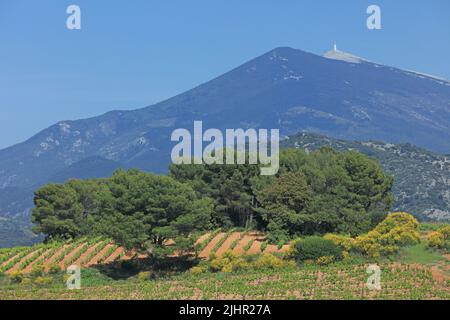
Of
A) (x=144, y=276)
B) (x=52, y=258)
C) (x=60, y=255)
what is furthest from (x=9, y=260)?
(x=144, y=276)

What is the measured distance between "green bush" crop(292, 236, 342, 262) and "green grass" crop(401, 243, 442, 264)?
359 centimetres

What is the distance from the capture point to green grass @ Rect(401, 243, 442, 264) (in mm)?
39278

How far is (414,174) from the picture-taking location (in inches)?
6058

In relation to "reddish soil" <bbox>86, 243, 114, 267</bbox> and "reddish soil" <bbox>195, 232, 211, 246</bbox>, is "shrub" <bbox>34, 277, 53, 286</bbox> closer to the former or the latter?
"reddish soil" <bbox>86, 243, 114, 267</bbox>

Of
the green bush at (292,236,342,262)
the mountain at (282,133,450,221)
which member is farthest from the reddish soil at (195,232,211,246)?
the mountain at (282,133,450,221)

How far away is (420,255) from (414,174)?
117 meters

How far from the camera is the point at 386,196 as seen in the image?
5353cm

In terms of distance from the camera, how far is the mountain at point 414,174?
136250 millimetres

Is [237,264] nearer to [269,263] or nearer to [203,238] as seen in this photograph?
[269,263]
